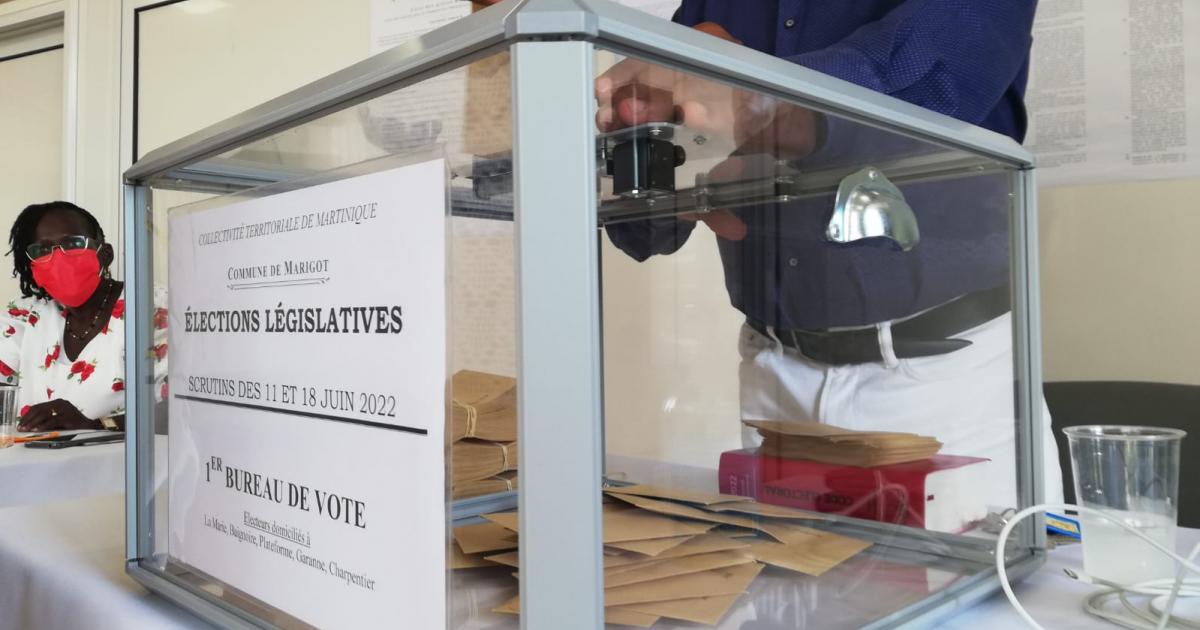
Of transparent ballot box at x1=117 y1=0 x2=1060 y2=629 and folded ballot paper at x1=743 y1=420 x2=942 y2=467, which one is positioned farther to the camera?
folded ballot paper at x1=743 y1=420 x2=942 y2=467

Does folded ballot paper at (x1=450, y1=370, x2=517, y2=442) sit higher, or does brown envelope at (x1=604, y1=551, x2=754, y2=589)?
folded ballot paper at (x1=450, y1=370, x2=517, y2=442)

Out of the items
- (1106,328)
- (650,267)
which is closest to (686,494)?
(650,267)

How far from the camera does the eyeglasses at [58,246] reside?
7.70ft

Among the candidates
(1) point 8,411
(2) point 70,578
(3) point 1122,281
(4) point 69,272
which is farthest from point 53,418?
(3) point 1122,281

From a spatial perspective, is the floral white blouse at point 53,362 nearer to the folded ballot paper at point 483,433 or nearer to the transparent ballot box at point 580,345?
the transparent ballot box at point 580,345

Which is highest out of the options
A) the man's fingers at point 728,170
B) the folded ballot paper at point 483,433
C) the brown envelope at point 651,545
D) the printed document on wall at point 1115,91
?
the printed document on wall at point 1115,91

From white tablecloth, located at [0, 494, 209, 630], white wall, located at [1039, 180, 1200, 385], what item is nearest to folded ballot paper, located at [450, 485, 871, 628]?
white tablecloth, located at [0, 494, 209, 630]

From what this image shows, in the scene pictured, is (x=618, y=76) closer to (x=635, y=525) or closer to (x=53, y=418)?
(x=635, y=525)

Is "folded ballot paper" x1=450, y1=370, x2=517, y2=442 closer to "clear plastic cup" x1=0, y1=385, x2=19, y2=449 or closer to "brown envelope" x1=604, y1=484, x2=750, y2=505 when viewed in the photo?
"brown envelope" x1=604, y1=484, x2=750, y2=505

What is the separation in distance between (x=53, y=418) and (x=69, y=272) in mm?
456

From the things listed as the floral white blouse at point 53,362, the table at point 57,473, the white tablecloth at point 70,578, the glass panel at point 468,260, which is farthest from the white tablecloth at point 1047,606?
the floral white blouse at point 53,362

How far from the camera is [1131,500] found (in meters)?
0.57

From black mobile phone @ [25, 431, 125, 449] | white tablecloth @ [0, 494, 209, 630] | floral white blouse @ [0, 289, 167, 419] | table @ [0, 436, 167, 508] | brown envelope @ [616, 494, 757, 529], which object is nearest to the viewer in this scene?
brown envelope @ [616, 494, 757, 529]

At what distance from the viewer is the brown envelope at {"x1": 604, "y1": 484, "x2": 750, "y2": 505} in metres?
0.46
